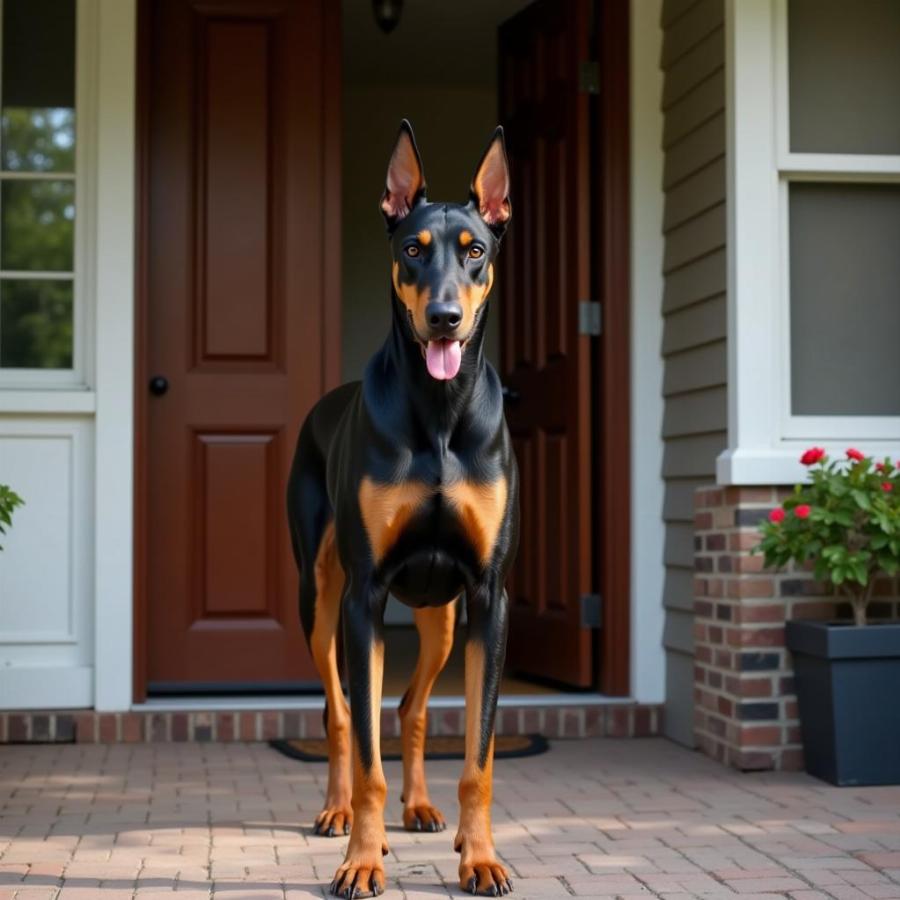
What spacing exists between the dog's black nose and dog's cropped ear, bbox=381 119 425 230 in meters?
0.35

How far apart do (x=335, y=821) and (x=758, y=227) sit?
2345mm

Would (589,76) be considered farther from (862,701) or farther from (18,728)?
(18,728)

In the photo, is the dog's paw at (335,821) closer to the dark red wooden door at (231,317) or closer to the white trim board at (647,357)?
the dark red wooden door at (231,317)

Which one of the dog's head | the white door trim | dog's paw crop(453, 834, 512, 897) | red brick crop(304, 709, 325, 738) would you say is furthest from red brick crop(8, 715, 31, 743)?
the dog's head

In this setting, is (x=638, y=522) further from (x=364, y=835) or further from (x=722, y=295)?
(x=364, y=835)

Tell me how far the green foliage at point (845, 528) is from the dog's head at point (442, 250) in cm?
167

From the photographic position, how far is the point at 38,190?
5.29 m

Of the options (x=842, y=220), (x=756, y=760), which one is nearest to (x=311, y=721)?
(x=756, y=760)

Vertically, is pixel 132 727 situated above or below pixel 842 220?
below

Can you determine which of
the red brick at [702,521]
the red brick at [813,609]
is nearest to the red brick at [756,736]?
the red brick at [813,609]

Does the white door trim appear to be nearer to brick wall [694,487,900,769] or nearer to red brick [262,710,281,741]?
red brick [262,710,281,741]

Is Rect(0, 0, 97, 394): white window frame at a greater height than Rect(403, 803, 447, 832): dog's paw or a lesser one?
greater

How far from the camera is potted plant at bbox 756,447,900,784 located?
14.2ft

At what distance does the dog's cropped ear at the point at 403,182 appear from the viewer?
3.12m
